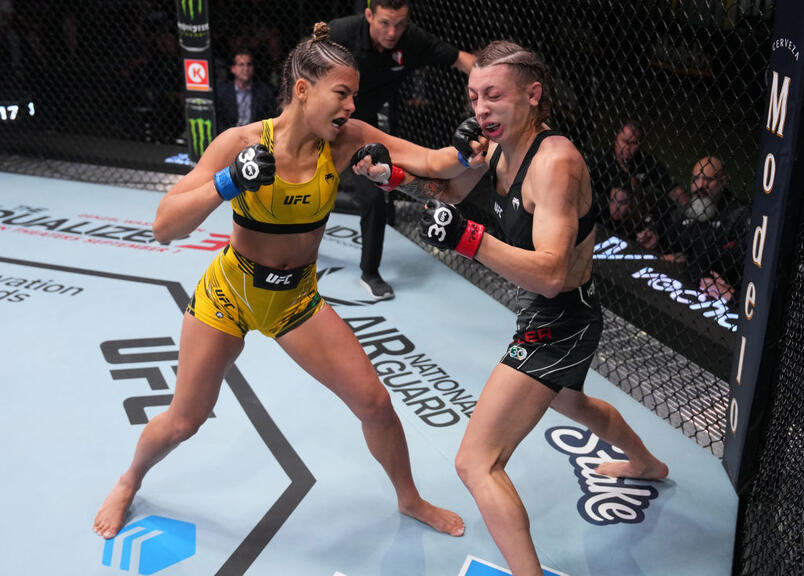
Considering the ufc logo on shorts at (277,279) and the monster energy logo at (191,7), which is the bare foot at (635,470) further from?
the monster energy logo at (191,7)

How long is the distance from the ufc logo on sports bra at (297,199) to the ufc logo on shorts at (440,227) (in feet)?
1.34

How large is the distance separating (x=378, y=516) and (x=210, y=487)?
1.74 feet

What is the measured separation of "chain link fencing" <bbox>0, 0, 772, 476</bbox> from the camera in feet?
11.2

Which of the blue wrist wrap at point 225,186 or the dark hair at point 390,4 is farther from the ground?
the dark hair at point 390,4

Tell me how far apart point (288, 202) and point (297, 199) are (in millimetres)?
23

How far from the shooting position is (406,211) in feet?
17.0

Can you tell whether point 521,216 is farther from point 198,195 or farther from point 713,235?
point 713,235

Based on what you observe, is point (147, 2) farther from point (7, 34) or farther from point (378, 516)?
point (378, 516)

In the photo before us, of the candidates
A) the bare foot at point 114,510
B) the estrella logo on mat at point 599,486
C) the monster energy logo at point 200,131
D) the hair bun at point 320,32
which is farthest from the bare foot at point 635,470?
the monster energy logo at point 200,131

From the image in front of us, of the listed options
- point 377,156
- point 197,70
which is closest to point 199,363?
point 377,156

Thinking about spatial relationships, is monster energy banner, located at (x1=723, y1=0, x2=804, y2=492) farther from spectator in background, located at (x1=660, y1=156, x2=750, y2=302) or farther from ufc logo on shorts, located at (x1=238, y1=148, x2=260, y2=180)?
ufc logo on shorts, located at (x1=238, y1=148, x2=260, y2=180)

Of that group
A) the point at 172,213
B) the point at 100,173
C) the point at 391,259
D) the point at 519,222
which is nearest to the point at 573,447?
the point at 519,222

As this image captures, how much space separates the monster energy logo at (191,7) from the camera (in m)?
A: 5.00

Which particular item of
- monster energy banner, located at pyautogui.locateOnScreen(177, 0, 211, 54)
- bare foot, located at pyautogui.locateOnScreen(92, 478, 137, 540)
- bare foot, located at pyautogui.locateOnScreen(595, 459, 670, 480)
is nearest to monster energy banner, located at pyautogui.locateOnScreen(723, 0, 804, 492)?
bare foot, located at pyautogui.locateOnScreen(595, 459, 670, 480)
